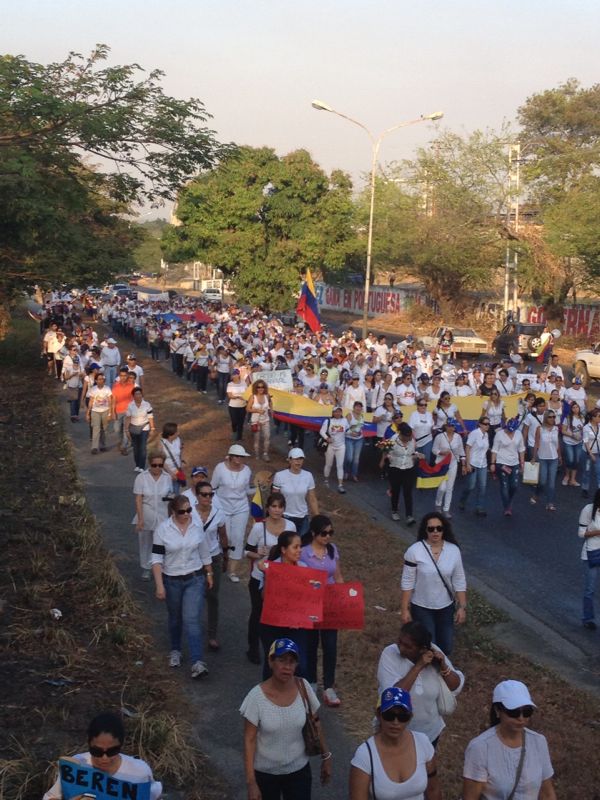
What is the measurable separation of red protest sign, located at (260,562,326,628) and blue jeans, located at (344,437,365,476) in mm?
8746

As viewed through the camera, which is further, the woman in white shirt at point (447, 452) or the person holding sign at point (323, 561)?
the woman in white shirt at point (447, 452)

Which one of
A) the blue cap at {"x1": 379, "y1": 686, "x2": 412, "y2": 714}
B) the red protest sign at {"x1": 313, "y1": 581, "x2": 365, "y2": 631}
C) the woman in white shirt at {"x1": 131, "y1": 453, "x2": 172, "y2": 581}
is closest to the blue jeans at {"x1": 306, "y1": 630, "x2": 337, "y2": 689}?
the red protest sign at {"x1": 313, "y1": 581, "x2": 365, "y2": 631}

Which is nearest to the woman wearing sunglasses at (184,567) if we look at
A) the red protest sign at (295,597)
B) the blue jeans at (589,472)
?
the red protest sign at (295,597)

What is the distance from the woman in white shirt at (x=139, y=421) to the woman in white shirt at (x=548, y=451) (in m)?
5.72

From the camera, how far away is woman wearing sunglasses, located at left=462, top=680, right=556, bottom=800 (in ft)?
13.8

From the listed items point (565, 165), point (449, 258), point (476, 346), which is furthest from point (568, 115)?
point (476, 346)

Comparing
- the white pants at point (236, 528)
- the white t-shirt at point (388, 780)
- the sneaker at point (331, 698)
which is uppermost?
the white t-shirt at point (388, 780)

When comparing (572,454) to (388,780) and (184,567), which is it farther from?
(388,780)

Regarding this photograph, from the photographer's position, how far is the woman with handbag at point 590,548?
28.8ft

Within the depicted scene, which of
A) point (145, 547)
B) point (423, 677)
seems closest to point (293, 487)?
point (145, 547)

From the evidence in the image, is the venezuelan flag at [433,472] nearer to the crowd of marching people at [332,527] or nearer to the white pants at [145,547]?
the crowd of marching people at [332,527]

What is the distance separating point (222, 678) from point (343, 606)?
5.50 ft

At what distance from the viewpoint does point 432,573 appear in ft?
21.9

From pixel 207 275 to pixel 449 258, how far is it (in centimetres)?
7438
